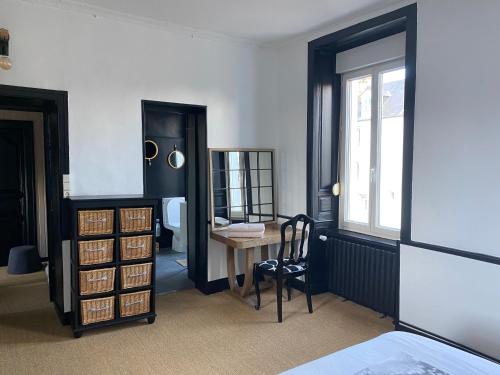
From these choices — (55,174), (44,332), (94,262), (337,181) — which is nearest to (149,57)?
(55,174)

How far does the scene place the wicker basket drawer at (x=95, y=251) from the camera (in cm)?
310

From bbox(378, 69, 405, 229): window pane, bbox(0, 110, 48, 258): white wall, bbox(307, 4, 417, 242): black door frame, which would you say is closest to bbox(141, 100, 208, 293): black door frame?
bbox(307, 4, 417, 242): black door frame

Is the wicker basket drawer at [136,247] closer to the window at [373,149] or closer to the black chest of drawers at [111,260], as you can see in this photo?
the black chest of drawers at [111,260]

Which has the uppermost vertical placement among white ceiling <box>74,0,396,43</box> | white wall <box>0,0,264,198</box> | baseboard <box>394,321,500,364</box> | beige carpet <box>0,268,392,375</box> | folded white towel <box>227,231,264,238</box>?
white ceiling <box>74,0,396,43</box>

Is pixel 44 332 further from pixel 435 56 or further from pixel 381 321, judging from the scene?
pixel 435 56

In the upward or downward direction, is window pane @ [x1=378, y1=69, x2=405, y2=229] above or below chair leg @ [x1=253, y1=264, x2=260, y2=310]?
above

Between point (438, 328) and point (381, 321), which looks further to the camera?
point (381, 321)

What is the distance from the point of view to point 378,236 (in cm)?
381

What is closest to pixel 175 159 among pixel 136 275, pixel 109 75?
pixel 109 75

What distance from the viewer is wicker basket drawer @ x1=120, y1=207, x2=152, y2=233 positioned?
324 centimetres

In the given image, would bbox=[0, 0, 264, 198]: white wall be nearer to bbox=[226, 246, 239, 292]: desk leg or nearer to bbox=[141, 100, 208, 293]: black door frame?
bbox=[141, 100, 208, 293]: black door frame

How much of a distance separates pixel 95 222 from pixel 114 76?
136 cm

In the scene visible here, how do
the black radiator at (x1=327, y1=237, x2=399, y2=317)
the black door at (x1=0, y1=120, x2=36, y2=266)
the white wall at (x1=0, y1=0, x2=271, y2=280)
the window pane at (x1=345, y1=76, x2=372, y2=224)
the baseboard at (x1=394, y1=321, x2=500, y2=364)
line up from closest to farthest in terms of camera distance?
the baseboard at (x1=394, y1=321, x2=500, y2=364) → the white wall at (x1=0, y1=0, x2=271, y2=280) → the black radiator at (x1=327, y1=237, x2=399, y2=317) → the window pane at (x1=345, y1=76, x2=372, y2=224) → the black door at (x1=0, y1=120, x2=36, y2=266)

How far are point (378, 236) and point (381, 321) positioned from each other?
0.80 metres
